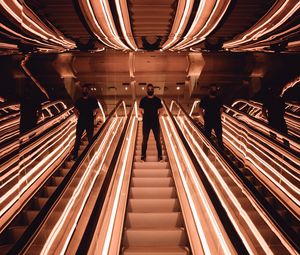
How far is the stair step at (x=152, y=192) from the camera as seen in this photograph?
4.18m

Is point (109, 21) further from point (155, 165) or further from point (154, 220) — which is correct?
point (154, 220)

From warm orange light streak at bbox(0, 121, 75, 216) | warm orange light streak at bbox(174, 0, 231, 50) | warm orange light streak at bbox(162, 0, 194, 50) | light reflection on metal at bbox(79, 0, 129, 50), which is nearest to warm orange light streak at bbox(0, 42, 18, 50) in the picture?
light reflection on metal at bbox(79, 0, 129, 50)

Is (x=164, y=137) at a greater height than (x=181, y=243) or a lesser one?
greater

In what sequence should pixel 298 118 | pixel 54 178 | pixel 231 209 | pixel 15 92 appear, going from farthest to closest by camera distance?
1. pixel 15 92
2. pixel 298 118
3. pixel 54 178
4. pixel 231 209

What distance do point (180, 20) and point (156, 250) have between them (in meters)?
6.90

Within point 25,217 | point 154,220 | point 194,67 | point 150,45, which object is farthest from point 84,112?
point 194,67

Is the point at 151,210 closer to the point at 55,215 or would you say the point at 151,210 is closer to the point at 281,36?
the point at 55,215

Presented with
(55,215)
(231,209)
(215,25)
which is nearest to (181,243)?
(231,209)

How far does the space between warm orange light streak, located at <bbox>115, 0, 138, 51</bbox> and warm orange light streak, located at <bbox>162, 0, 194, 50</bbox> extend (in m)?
1.17

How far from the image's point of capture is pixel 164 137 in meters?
6.46

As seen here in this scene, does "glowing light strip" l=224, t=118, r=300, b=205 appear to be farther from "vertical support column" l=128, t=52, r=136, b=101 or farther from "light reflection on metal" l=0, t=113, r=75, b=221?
"vertical support column" l=128, t=52, r=136, b=101

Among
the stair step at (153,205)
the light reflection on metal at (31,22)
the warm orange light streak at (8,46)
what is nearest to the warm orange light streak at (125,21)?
the light reflection on metal at (31,22)

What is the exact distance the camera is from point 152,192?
13.7 ft

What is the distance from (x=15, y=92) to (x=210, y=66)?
8.00 m
